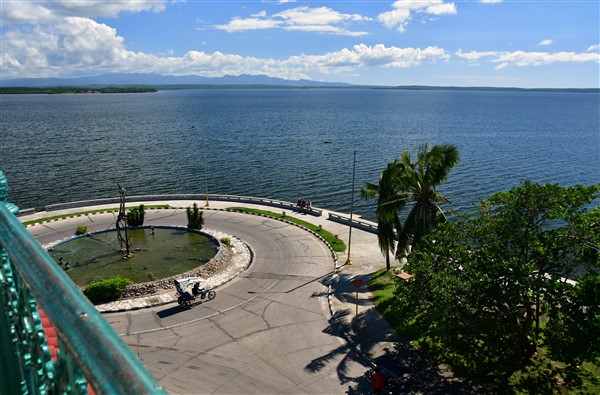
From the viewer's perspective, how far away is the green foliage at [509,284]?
1619cm

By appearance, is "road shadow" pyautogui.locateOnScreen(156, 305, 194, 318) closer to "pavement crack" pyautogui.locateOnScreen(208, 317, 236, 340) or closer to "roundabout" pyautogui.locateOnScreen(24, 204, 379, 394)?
"roundabout" pyautogui.locateOnScreen(24, 204, 379, 394)

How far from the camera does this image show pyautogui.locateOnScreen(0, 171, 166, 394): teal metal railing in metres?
1.88

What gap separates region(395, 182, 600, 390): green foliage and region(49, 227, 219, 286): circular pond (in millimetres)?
17602

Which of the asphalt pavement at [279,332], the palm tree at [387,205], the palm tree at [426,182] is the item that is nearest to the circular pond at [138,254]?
the asphalt pavement at [279,332]

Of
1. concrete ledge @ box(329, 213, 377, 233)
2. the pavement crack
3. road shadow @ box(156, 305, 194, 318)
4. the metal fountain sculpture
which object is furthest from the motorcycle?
concrete ledge @ box(329, 213, 377, 233)

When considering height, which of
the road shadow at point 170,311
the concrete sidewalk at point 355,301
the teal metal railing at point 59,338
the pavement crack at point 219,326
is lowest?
the road shadow at point 170,311

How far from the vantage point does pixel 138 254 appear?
3344 centimetres

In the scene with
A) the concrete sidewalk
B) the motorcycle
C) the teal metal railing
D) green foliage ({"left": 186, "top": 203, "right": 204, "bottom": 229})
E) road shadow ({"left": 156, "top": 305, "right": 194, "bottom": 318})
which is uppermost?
the teal metal railing

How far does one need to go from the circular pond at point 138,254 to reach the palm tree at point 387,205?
41.0 ft

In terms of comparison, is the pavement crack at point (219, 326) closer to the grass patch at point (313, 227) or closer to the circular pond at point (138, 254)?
the circular pond at point (138, 254)

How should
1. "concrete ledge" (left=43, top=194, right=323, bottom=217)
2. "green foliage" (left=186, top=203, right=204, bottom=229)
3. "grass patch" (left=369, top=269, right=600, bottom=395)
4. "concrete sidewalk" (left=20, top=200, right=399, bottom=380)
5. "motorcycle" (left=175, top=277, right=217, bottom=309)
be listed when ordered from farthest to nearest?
"concrete ledge" (left=43, top=194, right=323, bottom=217)
"green foliage" (left=186, top=203, right=204, bottom=229)
"motorcycle" (left=175, top=277, right=217, bottom=309)
"concrete sidewalk" (left=20, top=200, right=399, bottom=380)
"grass patch" (left=369, top=269, right=600, bottom=395)

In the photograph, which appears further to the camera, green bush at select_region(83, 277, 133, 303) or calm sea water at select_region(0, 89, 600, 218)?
calm sea water at select_region(0, 89, 600, 218)

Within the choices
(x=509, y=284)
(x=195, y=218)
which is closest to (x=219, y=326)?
(x=509, y=284)

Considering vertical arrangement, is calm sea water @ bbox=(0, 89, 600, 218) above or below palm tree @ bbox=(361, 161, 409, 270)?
below
